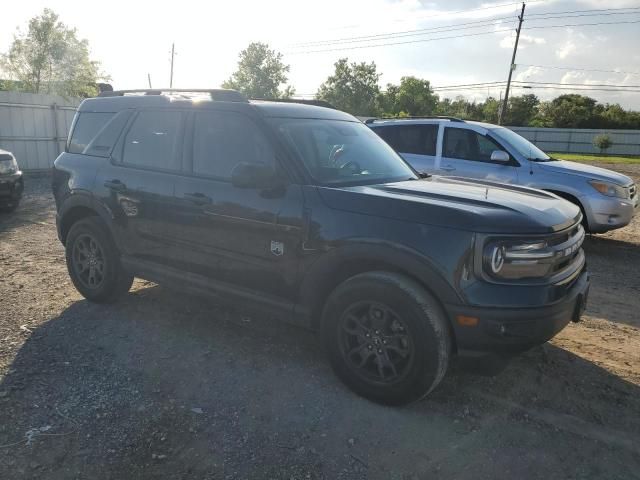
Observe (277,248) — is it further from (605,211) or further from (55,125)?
(55,125)

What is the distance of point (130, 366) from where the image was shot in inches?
146

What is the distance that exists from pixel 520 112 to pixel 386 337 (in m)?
76.2

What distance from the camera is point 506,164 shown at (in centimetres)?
777

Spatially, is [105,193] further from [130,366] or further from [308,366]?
[308,366]

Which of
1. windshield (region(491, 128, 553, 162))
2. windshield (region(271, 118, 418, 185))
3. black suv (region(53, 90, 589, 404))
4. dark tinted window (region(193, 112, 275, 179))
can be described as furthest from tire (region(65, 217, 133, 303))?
windshield (region(491, 128, 553, 162))

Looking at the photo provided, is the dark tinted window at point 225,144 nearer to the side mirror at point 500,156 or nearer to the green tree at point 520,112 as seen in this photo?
the side mirror at point 500,156

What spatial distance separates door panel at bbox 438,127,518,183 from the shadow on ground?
4.32 m

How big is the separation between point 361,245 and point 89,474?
1.93 metres

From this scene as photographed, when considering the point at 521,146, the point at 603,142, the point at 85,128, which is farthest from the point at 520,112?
the point at 85,128

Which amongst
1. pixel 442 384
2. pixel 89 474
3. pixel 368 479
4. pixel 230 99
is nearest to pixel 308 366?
pixel 442 384

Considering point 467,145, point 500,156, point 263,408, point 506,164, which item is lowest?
point 263,408

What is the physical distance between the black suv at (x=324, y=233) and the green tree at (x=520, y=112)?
71637 mm

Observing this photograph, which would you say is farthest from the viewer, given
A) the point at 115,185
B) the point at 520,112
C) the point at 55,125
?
the point at 520,112

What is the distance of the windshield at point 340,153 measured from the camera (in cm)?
370
